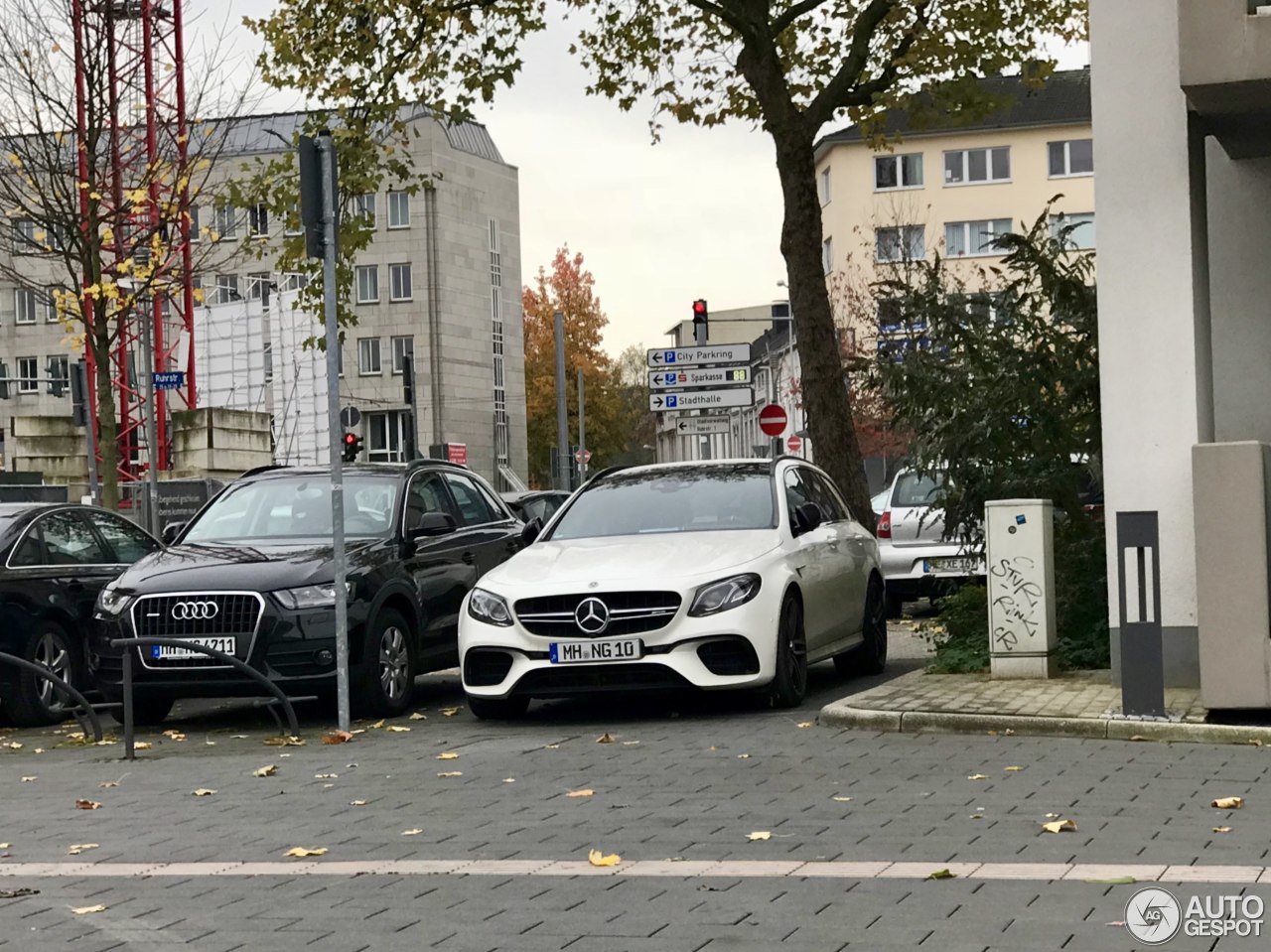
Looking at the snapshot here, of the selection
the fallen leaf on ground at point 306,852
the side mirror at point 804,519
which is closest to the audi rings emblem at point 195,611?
the side mirror at point 804,519

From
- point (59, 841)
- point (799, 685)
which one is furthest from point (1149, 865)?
point (799, 685)

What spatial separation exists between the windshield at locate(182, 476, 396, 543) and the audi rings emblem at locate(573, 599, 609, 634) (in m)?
2.57

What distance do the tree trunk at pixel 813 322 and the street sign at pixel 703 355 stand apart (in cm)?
823

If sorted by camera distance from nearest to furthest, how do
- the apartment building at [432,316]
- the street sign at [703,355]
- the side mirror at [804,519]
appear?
1. the side mirror at [804,519]
2. the street sign at [703,355]
3. the apartment building at [432,316]

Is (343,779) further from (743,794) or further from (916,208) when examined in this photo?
(916,208)

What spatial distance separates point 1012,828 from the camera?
7535 millimetres

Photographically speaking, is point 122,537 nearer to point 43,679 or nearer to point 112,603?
point 43,679

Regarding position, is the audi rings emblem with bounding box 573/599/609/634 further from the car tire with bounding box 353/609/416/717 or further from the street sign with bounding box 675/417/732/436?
the street sign with bounding box 675/417/732/436

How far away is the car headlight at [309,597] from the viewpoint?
1236cm

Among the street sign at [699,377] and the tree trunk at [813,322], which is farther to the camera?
the street sign at [699,377]

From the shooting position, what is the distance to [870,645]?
14.5 m

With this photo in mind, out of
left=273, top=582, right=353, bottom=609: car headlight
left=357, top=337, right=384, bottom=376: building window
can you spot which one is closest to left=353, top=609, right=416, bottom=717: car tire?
left=273, top=582, right=353, bottom=609: car headlight

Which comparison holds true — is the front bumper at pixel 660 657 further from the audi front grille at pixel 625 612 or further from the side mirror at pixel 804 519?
the side mirror at pixel 804 519

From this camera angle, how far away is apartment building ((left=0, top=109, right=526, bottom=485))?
77312mm
